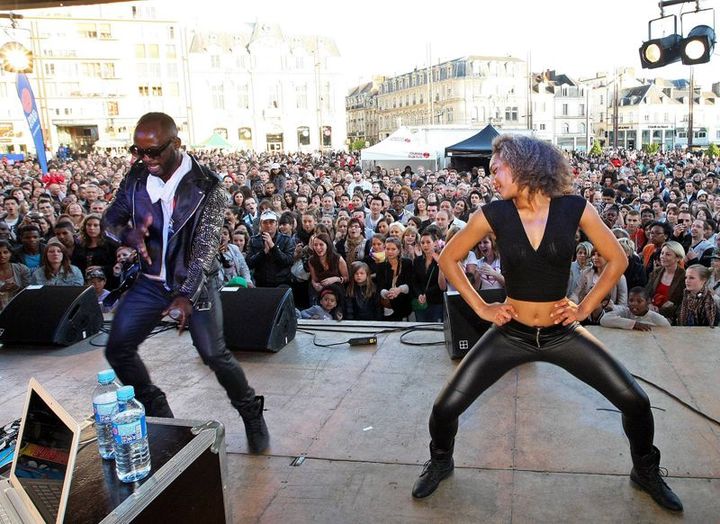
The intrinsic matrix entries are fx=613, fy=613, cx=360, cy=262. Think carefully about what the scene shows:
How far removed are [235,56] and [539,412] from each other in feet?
221

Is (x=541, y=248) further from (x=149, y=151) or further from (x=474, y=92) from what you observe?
(x=474, y=92)

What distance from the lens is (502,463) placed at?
10.5 feet

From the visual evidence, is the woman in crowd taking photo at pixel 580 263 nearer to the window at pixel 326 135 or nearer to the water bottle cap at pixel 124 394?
the water bottle cap at pixel 124 394

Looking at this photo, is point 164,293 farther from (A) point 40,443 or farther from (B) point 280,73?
(B) point 280,73

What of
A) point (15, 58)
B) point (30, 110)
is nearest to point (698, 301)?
point (15, 58)

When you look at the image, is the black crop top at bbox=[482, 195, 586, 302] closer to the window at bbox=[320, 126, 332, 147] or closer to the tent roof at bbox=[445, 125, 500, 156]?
the tent roof at bbox=[445, 125, 500, 156]

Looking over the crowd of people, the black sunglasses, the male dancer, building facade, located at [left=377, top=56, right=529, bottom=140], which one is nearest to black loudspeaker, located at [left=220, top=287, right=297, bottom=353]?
the crowd of people

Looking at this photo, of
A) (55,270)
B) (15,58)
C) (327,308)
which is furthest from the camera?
(15,58)

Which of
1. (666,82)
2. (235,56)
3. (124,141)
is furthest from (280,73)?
(666,82)

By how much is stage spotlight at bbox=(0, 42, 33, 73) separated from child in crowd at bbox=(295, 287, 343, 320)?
10.3 meters

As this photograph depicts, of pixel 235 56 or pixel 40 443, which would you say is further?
pixel 235 56

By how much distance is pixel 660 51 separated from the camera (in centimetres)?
914

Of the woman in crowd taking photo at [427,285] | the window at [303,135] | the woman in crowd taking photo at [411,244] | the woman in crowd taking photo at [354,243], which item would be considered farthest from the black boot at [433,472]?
the window at [303,135]

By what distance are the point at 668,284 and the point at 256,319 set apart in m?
4.16
